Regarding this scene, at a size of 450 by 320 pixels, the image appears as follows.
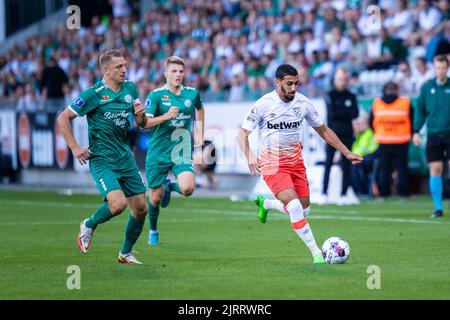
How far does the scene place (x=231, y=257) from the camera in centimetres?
1266

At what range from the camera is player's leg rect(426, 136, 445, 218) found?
1762 centimetres

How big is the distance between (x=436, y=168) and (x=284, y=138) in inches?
221

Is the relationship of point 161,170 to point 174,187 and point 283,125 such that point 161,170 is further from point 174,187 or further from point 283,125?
point 283,125

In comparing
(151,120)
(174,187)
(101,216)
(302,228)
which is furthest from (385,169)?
(101,216)

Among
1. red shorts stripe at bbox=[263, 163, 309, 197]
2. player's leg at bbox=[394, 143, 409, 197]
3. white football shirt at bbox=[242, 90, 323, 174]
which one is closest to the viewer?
red shorts stripe at bbox=[263, 163, 309, 197]

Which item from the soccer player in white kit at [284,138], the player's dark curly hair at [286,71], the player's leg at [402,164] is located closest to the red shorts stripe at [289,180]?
the soccer player in white kit at [284,138]

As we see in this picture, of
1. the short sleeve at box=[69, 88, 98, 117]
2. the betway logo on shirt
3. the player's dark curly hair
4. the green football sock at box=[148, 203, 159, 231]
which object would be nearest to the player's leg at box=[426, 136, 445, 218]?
the green football sock at box=[148, 203, 159, 231]

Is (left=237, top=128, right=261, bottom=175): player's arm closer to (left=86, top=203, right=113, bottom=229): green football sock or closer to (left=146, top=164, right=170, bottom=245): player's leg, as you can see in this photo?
(left=86, top=203, right=113, bottom=229): green football sock

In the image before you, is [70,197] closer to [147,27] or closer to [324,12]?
[324,12]

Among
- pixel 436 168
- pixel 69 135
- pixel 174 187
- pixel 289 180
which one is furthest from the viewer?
pixel 436 168

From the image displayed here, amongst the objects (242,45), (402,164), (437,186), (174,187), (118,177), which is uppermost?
(242,45)

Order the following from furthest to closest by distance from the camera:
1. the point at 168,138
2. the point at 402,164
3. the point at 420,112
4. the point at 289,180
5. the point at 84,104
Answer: the point at 402,164, the point at 420,112, the point at 168,138, the point at 289,180, the point at 84,104
